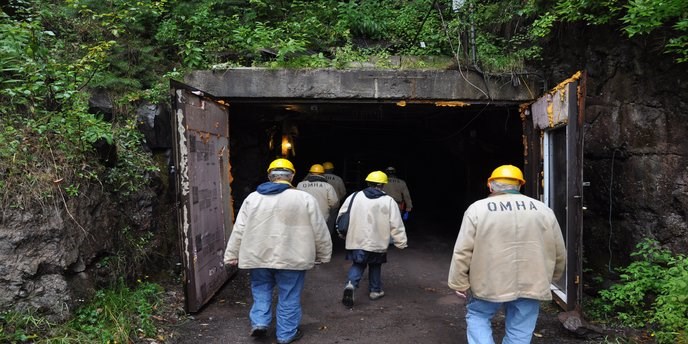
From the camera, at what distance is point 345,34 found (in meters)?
7.34

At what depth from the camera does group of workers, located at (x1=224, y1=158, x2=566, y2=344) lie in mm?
3592

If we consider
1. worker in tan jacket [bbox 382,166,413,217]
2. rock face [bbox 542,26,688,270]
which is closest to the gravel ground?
rock face [bbox 542,26,688,270]

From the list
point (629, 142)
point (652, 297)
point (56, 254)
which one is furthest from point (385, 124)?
point (56, 254)

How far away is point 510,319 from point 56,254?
417cm

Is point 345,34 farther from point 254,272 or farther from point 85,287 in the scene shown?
point 85,287

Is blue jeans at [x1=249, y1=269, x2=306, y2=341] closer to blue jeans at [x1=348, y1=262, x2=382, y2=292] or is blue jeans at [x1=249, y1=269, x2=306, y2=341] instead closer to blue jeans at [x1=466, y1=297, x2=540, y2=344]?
blue jeans at [x1=348, y1=262, x2=382, y2=292]

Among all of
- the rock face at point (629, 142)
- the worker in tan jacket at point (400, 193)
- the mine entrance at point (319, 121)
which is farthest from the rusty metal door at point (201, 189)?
the rock face at point (629, 142)

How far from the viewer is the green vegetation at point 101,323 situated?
12.4ft

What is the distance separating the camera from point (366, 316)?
5512 mm

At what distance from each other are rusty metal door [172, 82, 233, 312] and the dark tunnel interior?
1.12 m

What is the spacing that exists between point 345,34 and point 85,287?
5107mm

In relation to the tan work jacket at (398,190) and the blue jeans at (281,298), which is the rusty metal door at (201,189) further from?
the tan work jacket at (398,190)

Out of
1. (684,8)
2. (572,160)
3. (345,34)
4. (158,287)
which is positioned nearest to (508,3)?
(345,34)

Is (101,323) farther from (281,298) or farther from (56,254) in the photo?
(281,298)
